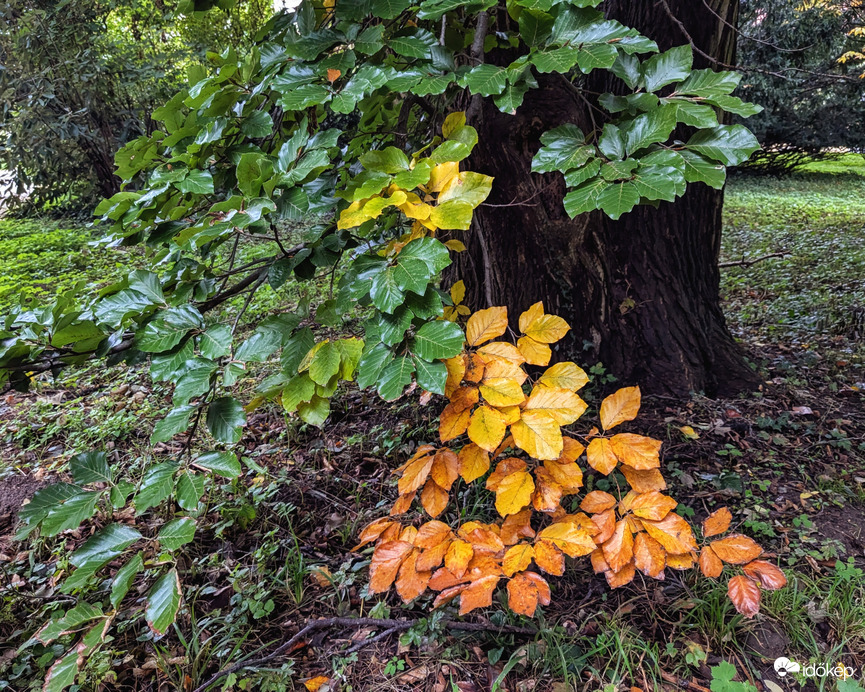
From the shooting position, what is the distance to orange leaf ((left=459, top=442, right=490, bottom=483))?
113cm

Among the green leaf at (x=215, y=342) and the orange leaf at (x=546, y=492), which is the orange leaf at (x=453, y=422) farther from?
the green leaf at (x=215, y=342)

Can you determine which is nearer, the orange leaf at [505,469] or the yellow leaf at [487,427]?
the yellow leaf at [487,427]

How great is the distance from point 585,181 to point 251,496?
1.90 m

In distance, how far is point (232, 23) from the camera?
5680 mm

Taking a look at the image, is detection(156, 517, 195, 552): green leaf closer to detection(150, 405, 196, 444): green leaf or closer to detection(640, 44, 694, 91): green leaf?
detection(150, 405, 196, 444): green leaf

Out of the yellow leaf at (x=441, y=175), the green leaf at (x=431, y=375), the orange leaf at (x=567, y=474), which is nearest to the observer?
the green leaf at (x=431, y=375)

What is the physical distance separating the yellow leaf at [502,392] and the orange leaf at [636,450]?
35cm

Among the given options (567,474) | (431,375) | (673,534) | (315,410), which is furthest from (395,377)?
(673,534)

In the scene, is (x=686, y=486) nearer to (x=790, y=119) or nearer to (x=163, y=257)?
(x=163, y=257)

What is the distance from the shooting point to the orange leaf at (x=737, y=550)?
1171mm

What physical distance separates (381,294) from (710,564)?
102cm

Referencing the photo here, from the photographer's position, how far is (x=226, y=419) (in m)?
0.94

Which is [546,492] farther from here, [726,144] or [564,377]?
[726,144]

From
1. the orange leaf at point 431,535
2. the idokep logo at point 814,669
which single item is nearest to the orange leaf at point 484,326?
the orange leaf at point 431,535
